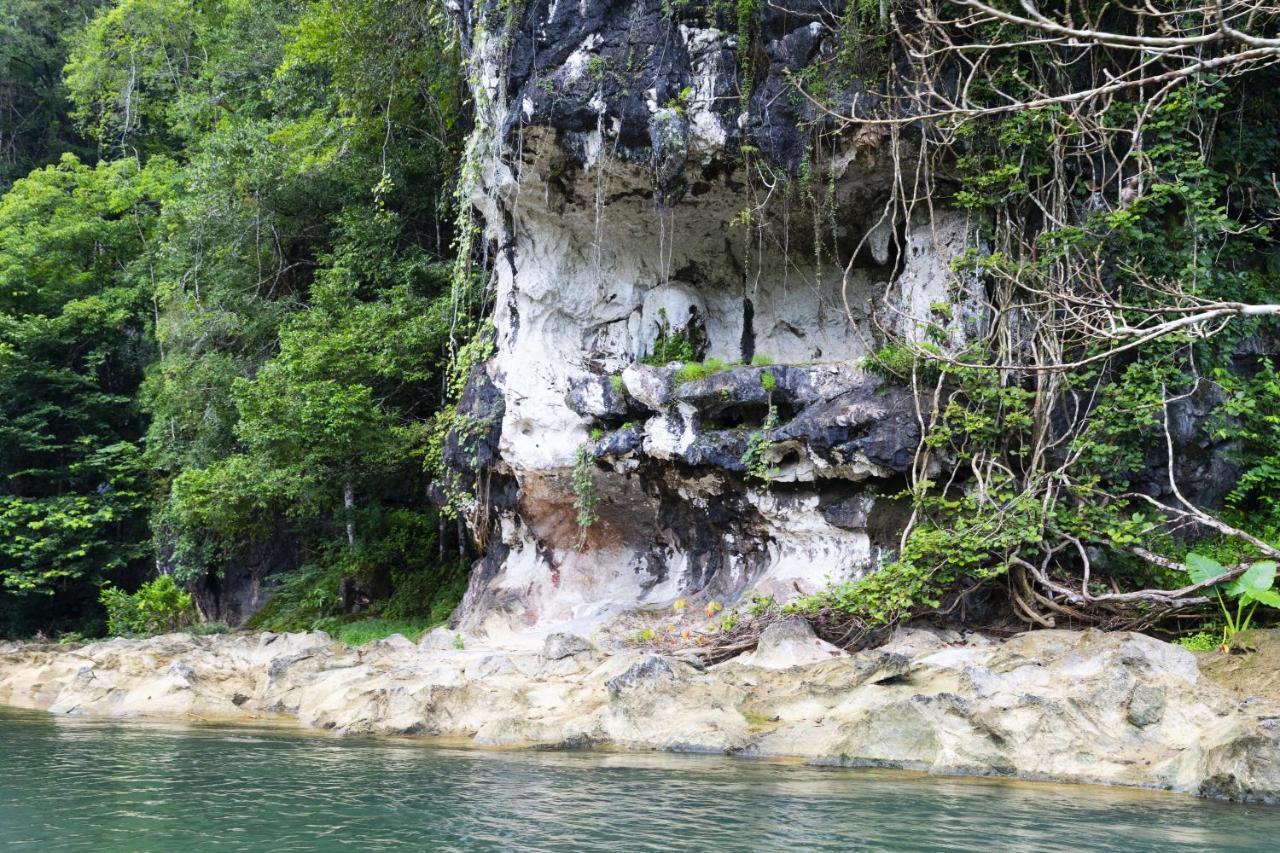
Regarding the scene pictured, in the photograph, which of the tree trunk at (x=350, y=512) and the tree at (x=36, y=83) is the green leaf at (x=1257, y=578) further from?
the tree at (x=36, y=83)

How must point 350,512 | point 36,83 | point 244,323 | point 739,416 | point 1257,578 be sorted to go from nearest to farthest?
point 1257,578, point 739,416, point 350,512, point 244,323, point 36,83

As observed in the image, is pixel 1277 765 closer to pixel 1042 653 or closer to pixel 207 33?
pixel 1042 653

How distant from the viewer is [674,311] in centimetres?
1282

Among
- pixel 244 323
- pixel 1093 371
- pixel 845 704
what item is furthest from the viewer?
pixel 244 323

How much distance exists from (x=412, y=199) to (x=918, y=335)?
30.4 ft

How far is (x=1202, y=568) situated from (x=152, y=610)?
14257 mm

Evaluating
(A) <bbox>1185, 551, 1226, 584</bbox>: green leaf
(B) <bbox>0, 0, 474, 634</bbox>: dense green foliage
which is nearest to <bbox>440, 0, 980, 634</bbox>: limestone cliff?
(B) <bbox>0, 0, 474, 634</bbox>: dense green foliage

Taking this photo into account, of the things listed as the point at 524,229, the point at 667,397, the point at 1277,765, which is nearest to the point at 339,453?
the point at 524,229

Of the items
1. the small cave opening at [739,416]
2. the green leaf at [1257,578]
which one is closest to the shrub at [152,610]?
the small cave opening at [739,416]

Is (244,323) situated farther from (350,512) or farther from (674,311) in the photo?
(674,311)

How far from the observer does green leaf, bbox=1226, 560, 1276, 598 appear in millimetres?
7340

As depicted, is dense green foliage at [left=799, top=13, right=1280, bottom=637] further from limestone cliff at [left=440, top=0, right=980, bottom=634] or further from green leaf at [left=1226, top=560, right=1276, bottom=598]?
limestone cliff at [left=440, top=0, right=980, bottom=634]

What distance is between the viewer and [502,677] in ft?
28.1

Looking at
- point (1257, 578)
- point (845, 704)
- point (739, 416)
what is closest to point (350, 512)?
point (739, 416)
